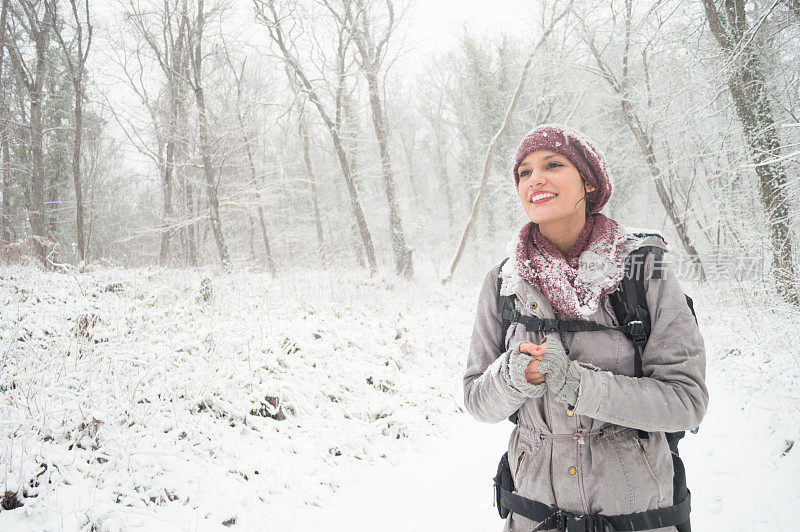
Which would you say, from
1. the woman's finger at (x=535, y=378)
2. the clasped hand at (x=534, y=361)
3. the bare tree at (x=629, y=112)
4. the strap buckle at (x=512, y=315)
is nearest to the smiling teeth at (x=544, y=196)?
the strap buckle at (x=512, y=315)

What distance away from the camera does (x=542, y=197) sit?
1.69 m

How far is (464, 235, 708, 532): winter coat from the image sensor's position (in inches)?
53.3

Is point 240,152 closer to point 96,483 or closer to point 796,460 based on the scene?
point 96,483

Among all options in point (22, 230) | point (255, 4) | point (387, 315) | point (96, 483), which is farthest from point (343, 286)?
point (22, 230)

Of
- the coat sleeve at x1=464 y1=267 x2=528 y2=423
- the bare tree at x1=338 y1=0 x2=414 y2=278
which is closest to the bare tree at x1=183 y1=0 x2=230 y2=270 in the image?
the bare tree at x1=338 y1=0 x2=414 y2=278

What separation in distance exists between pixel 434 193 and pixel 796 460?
34004 mm

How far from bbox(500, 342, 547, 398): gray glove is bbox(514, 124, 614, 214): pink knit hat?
0.83m

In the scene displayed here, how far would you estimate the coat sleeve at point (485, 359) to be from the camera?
63.5 inches

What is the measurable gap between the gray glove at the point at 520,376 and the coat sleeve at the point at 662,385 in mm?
136

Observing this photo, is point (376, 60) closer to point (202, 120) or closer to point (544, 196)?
point (202, 120)

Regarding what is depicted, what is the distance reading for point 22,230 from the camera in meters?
17.5

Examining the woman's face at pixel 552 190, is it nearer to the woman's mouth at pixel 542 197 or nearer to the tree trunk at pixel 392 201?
the woman's mouth at pixel 542 197

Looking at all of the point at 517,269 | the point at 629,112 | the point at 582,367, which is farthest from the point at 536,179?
the point at 629,112

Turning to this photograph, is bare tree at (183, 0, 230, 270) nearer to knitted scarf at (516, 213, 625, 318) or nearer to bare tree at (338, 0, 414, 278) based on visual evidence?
bare tree at (338, 0, 414, 278)
